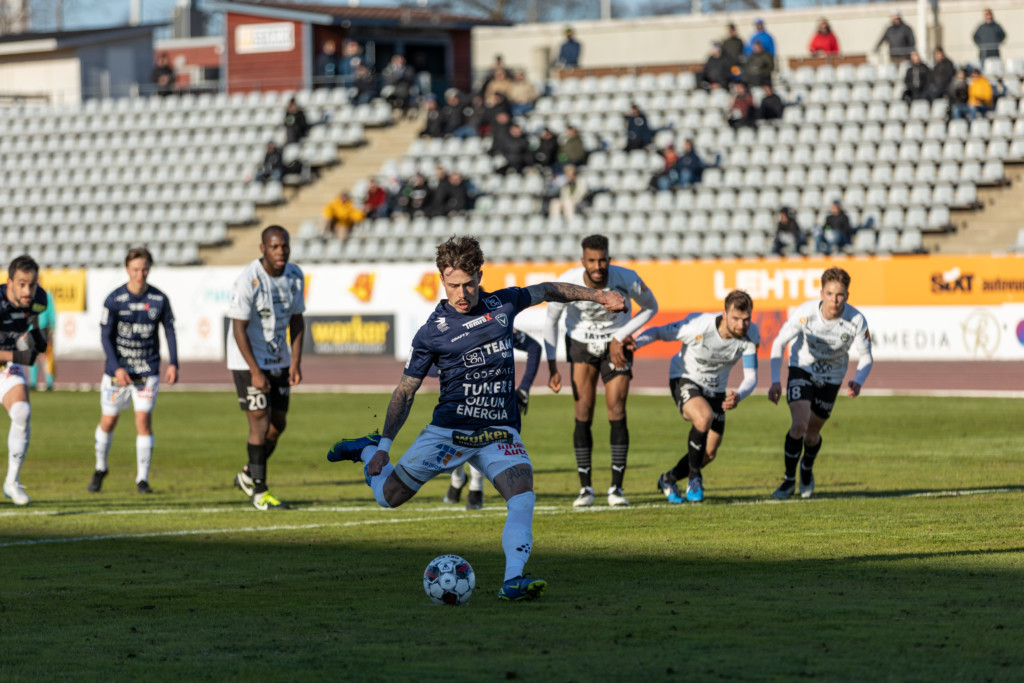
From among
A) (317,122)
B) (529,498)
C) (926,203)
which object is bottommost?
(529,498)

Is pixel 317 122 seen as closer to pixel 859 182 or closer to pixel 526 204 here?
pixel 526 204

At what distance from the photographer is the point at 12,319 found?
523 inches

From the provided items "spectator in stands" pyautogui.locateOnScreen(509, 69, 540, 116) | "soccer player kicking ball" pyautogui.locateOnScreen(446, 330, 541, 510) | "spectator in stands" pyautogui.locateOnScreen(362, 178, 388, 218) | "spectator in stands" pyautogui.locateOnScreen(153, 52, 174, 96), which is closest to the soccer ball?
"soccer player kicking ball" pyautogui.locateOnScreen(446, 330, 541, 510)

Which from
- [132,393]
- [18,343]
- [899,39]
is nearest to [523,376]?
[18,343]

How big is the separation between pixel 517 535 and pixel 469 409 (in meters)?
0.79

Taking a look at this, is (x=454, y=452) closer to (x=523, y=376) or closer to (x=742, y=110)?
(x=523, y=376)

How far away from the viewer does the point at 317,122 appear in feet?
140

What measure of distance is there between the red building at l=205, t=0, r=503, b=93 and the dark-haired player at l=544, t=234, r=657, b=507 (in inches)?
1348

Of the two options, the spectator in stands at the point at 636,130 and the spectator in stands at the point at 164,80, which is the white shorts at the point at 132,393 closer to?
the spectator in stands at the point at 636,130

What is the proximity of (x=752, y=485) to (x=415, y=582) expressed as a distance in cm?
574

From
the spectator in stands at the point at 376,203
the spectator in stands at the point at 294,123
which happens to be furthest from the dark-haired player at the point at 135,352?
the spectator in stands at the point at 294,123

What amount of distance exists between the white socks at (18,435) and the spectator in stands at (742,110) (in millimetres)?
25808

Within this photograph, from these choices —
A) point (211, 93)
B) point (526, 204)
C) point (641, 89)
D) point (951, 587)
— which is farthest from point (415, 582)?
point (211, 93)

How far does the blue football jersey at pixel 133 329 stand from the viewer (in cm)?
1435
